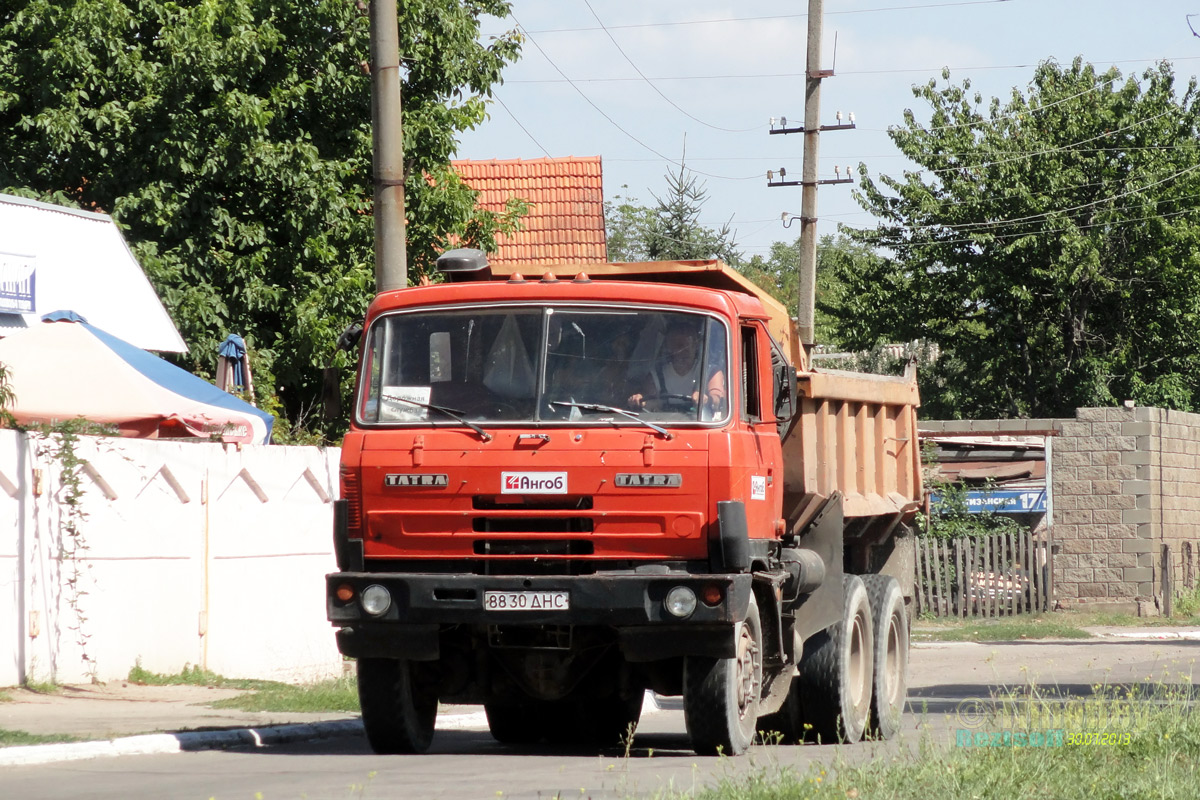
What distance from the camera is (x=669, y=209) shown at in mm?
44469

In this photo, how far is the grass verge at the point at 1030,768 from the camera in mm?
7000

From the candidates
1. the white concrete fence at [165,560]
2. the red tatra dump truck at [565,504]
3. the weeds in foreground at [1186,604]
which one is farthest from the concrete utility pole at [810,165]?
the red tatra dump truck at [565,504]

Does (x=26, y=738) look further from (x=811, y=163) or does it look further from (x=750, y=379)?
(x=811, y=163)

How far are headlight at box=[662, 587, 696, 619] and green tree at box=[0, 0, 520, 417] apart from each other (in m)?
13.8

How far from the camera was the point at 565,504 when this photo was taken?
9141 mm

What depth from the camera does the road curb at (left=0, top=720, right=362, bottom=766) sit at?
912 cm

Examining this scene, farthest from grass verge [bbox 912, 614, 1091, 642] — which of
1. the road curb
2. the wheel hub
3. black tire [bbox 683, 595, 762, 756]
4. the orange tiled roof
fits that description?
black tire [bbox 683, 595, 762, 756]

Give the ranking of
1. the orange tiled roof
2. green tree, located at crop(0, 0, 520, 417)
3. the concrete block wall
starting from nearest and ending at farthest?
green tree, located at crop(0, 0, 520, 417) → the concrete block wall → the orange tiled roof

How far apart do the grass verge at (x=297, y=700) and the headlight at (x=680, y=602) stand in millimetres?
4053

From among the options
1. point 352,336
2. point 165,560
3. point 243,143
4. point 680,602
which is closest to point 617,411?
point 680,602

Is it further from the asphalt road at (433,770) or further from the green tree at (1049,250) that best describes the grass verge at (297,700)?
the green tree at (1049,250)

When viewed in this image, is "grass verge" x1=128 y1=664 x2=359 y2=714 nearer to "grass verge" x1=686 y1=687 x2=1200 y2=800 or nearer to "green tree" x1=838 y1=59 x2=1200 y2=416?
"grass verge" x1=686 y1=687 x2=1200 y2=800

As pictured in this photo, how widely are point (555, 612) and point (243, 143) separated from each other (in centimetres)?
1459

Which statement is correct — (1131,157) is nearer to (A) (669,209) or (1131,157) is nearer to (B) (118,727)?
(A) (669,209)
